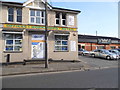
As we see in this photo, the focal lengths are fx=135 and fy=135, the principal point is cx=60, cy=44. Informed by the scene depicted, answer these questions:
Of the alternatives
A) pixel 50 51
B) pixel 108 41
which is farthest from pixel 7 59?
pixel 108 41

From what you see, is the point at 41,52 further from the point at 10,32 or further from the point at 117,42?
the point at 117,42

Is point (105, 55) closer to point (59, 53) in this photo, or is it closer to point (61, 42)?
point (61, 42)

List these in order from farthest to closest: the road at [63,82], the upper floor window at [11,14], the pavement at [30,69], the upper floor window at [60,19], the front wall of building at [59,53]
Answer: the upper floor window at [60,19] → the front wall of building at [59,53] → the upper floor window at [11,14] → the pavement at [30,69] → the road at [63,82]

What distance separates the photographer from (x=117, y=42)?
159ft

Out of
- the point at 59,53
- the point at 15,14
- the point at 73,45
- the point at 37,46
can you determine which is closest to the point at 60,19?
the point at 73,45

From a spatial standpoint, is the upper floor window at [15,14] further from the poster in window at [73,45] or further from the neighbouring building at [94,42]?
the neighbouring building at [94,42]

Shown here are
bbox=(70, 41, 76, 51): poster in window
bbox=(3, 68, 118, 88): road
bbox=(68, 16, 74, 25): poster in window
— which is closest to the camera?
bbox=(3, 68, 118, 88): road

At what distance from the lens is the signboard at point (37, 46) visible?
55.4 ft

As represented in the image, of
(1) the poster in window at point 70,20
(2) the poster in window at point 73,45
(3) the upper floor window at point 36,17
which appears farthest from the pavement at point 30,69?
(1) the poster in window at point 70,20

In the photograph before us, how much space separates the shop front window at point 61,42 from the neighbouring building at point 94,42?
22.3 meters

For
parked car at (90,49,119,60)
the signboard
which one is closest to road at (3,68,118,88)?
the signboard

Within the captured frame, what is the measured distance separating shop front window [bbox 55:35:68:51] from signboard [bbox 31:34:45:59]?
2.04 m

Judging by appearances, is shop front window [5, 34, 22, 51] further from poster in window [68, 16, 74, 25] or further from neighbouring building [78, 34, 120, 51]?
neighbouring building [78, 34, 120, 51]

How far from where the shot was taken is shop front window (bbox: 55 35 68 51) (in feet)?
59.3
